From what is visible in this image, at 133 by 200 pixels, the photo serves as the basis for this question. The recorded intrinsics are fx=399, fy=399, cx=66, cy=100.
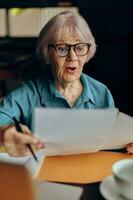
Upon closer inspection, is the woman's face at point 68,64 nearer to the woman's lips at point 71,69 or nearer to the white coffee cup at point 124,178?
the woman's lips at point 71,69

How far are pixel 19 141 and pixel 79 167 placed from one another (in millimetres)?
127

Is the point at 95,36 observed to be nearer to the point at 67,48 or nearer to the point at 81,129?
the point at 67,48

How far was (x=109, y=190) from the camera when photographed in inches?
21.9

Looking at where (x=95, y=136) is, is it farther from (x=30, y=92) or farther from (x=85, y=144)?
(x=30, y=92)

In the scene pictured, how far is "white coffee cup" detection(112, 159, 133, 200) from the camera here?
20.1 inches

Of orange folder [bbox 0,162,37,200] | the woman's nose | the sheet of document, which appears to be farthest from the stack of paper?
orange folder [bbox 0,162,37,200]

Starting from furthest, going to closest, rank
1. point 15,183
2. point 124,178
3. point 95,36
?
point 95,36 < point 124,178 < point 15,183

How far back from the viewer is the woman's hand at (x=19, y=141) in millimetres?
585

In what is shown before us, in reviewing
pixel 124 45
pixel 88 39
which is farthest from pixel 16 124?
pixel 124 45

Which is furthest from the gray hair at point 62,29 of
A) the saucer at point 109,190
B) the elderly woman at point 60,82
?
the saucer at point 109,190

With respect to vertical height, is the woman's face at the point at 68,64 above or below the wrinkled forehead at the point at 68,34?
below

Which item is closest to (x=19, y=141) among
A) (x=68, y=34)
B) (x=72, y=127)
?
(x=72, y=127)

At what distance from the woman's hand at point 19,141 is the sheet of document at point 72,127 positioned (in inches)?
0.5

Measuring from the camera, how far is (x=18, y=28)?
0.81 meters
